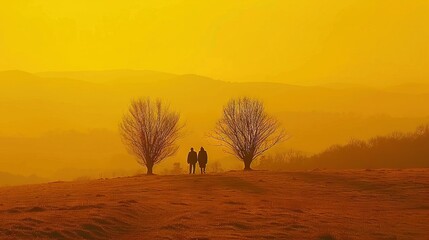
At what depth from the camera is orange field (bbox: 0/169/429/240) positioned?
26891 mm

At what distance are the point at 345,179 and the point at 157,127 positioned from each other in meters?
31.0

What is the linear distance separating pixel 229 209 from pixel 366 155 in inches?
4750

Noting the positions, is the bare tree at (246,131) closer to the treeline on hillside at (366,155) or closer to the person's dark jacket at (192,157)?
the person's dark jacket at (192,157)

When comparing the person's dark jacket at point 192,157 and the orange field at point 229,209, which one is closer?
the orange field at point 229,209

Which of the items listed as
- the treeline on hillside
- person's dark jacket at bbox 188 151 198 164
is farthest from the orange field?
the treeline on hillside

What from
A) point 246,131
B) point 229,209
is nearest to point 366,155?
point 246,131

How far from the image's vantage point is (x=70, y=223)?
2706 centimetres

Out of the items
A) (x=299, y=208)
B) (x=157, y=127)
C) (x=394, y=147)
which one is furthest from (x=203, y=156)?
(x=394, y=147)

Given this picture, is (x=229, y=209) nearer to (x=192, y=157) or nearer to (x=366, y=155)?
(x=192, y=157)

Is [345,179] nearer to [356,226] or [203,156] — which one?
[203,156]

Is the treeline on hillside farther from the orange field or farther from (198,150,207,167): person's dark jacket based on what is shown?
the orange field

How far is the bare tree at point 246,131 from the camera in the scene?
72.1 m

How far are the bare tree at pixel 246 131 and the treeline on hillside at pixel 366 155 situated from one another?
209ft

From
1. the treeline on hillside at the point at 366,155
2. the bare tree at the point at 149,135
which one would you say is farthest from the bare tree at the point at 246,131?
the treeline on hillside at the point at 366,155
